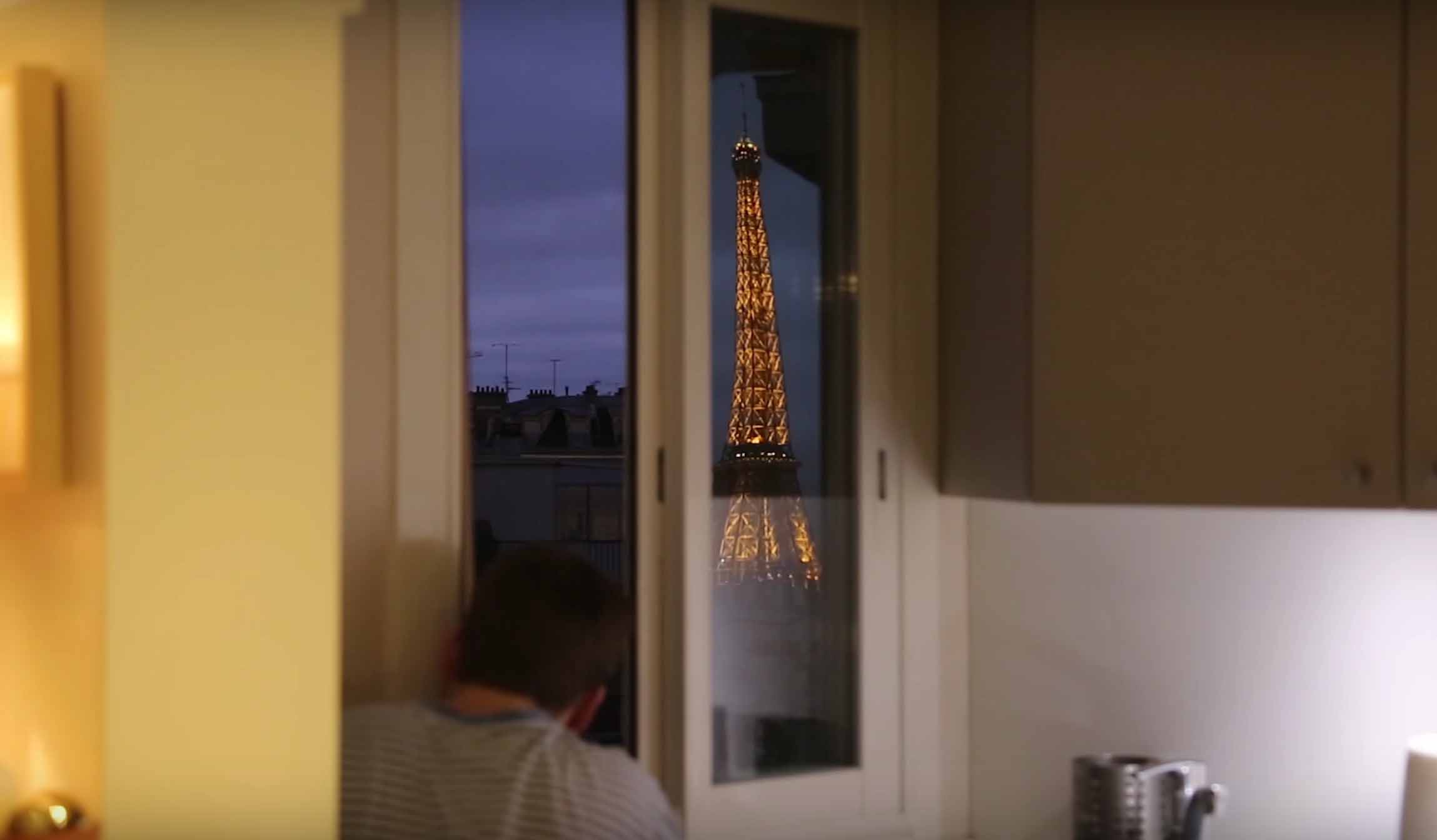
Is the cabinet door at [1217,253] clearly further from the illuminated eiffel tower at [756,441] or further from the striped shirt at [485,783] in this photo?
the striped shirt at [485,783]

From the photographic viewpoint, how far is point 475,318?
1.94m

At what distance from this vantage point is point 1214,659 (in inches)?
89.7

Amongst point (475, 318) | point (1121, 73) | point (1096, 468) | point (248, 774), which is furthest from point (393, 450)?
point (1121, 73)

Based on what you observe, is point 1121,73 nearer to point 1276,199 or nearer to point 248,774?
point 1276,199

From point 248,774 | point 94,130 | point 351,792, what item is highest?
point 94,130

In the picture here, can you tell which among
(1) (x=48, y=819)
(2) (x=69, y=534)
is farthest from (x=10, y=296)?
(1) (x=48, y=819)

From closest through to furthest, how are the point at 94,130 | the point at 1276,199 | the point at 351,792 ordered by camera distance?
the point at 94,130, the point at 351,792, the point at 1276,199

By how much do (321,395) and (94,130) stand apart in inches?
11.8

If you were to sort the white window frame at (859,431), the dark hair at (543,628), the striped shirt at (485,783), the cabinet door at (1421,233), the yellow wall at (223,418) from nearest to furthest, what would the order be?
the yellow wall at (223,418), the striped shirt at (485,783), the dark hair at (543,628), the cabinet door at (1421,233), the white window frame at (859,431)

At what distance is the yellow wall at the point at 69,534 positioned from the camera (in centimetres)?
122

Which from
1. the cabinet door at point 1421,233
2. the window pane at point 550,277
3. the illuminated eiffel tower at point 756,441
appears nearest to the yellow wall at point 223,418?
the window pane at point 550,277

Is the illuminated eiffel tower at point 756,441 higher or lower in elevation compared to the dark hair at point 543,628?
higher

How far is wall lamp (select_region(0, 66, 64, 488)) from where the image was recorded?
123 cm

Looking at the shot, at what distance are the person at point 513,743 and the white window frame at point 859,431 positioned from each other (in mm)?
236
